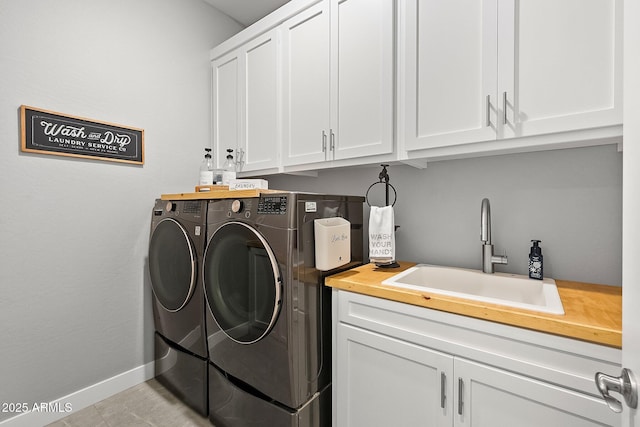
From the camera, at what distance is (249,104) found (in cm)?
215

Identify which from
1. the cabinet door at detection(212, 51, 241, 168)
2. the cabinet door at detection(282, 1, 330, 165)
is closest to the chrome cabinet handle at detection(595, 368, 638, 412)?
the cabinet door at detection(282, 1, 330, 165)

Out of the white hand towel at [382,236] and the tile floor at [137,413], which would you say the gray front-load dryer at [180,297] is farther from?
the white hand towel at [382,236]

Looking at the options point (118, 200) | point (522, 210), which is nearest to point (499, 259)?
point (522, 210)

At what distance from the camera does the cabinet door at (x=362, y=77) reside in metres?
1.48

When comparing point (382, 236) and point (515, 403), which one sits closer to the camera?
point (515, 403)

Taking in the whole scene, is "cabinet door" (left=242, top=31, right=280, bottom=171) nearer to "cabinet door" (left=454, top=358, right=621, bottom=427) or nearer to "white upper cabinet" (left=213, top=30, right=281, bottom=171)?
"white upper cabinet" (left=213, top=30, right=281, bottom=171)

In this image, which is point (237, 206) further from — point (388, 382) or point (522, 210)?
point (522, 210)

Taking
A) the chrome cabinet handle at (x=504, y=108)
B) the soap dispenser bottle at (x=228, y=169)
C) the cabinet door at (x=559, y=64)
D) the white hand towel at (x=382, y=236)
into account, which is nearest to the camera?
the cabinet door at (x=559, y=64)

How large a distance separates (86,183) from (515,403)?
242 cm

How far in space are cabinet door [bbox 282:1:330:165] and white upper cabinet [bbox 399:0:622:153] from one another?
0.49 metres

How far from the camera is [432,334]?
1099 millimetres

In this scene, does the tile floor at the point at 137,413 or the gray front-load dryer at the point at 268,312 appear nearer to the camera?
the gray front-load dryer at the point at 268,312

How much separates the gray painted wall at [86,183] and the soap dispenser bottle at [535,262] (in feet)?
7.67

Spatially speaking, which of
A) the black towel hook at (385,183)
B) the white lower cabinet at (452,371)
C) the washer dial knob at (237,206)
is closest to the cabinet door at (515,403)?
the white lower cabinet at (452,371)
